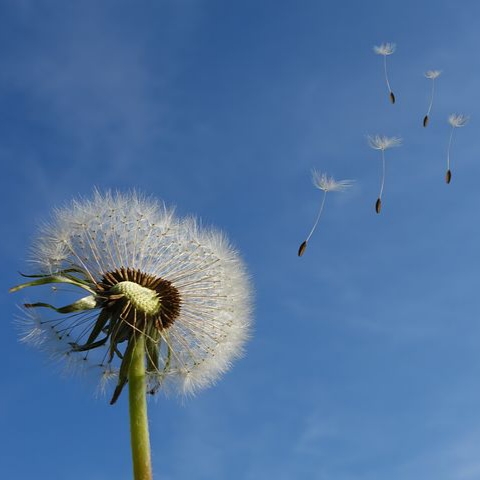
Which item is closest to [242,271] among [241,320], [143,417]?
[241,320]

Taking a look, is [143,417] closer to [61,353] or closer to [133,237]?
[61,353]

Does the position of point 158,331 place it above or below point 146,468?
above

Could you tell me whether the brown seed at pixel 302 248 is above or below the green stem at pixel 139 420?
above

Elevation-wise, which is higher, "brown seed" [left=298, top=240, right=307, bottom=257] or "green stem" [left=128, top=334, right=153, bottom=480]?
"brown seed" [left=298, top=240, right=307, bottom=257]

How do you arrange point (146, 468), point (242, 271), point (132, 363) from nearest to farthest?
point (146, 468) → point (132, 363) → point (242, 271)

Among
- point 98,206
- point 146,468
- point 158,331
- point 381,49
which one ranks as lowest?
point 146,468

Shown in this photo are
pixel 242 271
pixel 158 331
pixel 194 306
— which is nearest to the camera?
pixel 158 331

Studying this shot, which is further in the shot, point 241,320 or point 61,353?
point 241,320
